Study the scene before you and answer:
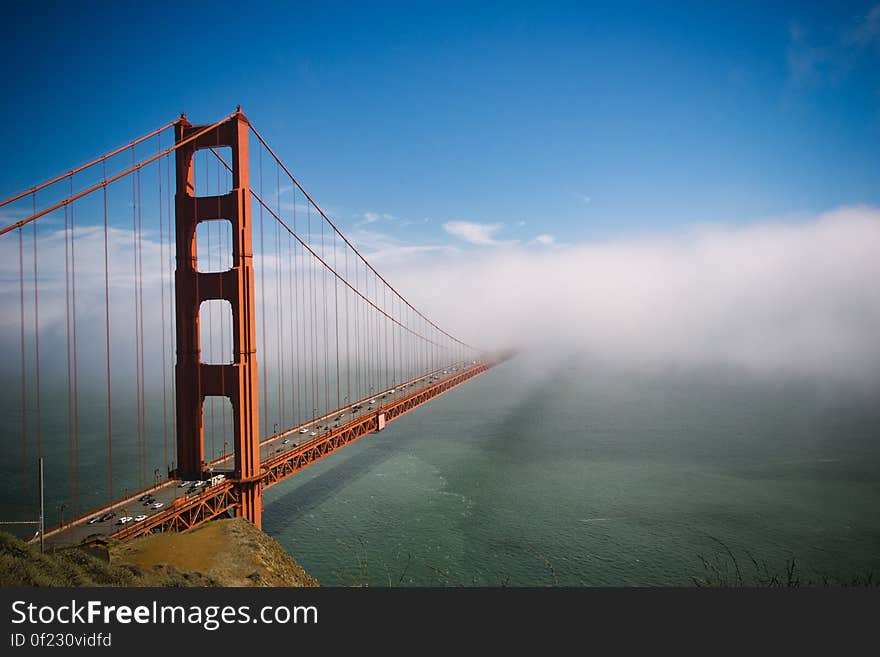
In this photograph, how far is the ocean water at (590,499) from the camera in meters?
20.9

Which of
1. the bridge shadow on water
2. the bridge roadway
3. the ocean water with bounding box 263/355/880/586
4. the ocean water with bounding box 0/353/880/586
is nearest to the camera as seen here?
the bridge roadway

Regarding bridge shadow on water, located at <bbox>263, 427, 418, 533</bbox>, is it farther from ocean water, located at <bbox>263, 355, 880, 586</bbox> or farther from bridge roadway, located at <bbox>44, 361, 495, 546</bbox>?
bridge roadway, located at <bbox>44, 361, 495, 546</bbox>

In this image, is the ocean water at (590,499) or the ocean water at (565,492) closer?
the ocean water at (590,499)

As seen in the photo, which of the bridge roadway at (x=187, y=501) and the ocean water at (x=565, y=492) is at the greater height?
the bridge roadway at (x=187, y=501)

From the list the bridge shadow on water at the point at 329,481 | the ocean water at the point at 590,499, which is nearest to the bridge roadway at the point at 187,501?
the bridge shadow on water at the point at 329,481

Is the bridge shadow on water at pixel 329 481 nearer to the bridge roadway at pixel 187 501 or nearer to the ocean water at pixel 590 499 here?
the ocean water at pixel 590 499

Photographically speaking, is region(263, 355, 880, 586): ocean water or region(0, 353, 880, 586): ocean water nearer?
region(263, 355, 880, 586): ocean water

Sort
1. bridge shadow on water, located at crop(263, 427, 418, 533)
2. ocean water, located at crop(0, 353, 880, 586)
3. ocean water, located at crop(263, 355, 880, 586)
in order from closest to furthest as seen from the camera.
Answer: ocean water, located at crop(263, 355, 880, 586) < ocean water, located at crop(0, 353, 880, 586) < bridge shadow on water, located at crop(263, 427, 418, 533)

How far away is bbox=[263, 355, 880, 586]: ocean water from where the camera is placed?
20.9m

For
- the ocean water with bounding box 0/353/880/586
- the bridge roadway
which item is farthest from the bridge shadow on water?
the bridge roadway

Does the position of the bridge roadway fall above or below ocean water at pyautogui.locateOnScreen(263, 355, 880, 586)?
above

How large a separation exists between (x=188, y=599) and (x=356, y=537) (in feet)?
64.1

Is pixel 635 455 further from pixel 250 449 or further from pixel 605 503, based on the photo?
pixel 250 449

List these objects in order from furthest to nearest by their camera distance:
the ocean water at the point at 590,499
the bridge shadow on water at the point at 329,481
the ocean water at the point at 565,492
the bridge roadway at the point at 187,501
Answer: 1. the bridge shadow on water at the point at 329,481
2. the ocean water at the point at 565,492
3. the ocean water at the point at 590,499
4. the bridge roadway at the point at 187,501
